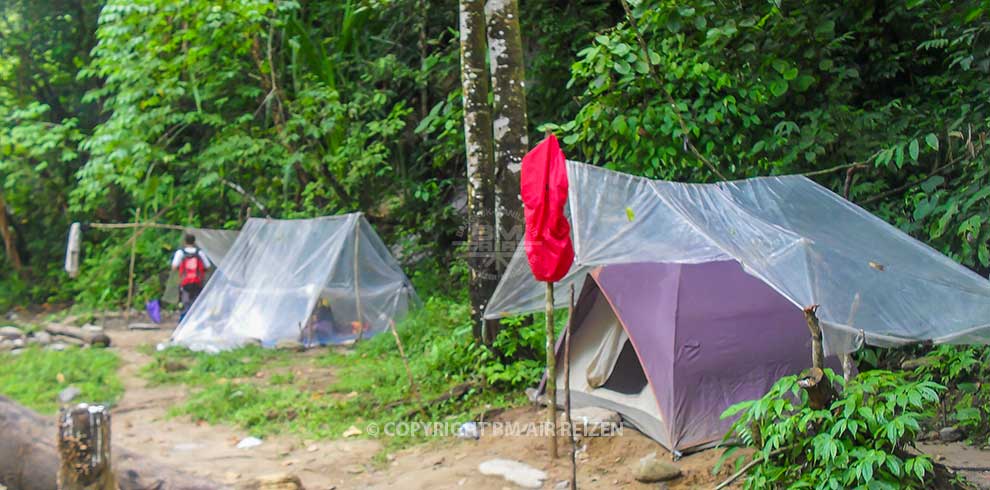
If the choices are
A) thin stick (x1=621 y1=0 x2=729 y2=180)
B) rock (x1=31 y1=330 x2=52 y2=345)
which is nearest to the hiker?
rock (x1=31 y1=330 x2=52 y2=345)

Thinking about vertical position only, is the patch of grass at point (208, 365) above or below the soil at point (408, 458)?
above

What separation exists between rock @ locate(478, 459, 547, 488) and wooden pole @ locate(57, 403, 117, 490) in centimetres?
237

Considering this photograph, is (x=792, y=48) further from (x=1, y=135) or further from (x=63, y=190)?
(x=63, y=190)

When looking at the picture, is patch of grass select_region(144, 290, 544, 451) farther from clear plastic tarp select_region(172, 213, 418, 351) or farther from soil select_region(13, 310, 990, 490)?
clear plastic tarp select_region(172, 213, 418, 351)

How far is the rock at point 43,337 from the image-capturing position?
9899mm

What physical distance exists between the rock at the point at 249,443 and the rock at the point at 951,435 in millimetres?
4395

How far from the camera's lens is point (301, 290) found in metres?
9.21

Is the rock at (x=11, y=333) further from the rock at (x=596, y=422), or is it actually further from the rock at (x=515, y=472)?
the rock at (x=596, y=422)

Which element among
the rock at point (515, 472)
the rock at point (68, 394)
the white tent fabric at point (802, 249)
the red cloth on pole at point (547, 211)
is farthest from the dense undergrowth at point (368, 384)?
the white tent fabric at point (802, 249)

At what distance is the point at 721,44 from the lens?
6.14 m

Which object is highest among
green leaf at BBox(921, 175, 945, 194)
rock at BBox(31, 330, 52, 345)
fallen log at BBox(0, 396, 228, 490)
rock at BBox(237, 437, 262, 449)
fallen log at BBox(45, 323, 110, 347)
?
green leaf at BBox(921, 175, 945, 194)

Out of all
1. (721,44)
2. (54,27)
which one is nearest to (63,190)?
(54,27)

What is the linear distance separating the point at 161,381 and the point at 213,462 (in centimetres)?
274

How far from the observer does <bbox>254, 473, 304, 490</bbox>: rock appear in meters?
4.15
